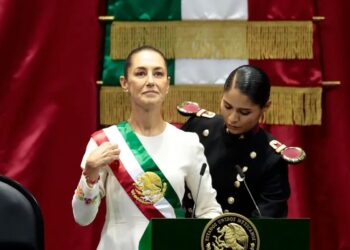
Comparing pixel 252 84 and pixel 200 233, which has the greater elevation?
pixel 252 84

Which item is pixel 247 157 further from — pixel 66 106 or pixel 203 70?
pixel 66 106

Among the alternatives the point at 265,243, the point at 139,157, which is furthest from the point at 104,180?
the point at 265,243

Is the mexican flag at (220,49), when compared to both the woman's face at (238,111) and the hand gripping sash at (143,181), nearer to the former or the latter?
the woman's face at (238,111)

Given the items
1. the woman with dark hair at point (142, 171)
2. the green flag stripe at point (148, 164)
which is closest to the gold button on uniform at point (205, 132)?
the woman with dark hair at point (142, 171)

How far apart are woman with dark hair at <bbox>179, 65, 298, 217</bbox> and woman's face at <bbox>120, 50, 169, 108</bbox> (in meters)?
0.20

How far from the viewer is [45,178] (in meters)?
3.44

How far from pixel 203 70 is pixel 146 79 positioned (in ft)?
3.30

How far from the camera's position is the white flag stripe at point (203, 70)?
338cm

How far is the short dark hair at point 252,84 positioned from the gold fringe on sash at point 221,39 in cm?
86

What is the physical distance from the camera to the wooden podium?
76.3 inches

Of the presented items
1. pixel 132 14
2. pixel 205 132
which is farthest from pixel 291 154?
pixel 132 14

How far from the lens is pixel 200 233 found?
1943mm

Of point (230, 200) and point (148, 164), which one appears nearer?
point (148, 164)

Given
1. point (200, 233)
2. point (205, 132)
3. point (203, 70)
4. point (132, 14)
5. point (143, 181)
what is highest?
point (132, 14)
